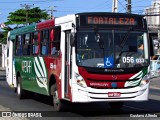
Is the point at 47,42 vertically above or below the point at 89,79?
above

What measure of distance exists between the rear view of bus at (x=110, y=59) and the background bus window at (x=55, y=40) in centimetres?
154

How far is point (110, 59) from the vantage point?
12703mm

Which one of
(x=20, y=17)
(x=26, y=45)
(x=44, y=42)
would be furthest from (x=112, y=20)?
(x=20, y=17)

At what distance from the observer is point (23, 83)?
18906 mm

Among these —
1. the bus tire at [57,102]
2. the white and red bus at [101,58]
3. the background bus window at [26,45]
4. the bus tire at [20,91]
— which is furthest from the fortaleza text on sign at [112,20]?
the bus tire at [20,91]

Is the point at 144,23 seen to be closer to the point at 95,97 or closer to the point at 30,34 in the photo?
the point at 95,97

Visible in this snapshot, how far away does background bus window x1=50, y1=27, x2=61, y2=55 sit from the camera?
46.7 ft

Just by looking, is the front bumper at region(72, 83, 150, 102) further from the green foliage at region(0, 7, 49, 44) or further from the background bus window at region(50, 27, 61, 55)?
the green foliage at region(0, 7, 49, 44)

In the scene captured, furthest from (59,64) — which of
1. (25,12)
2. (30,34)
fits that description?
(25,12)

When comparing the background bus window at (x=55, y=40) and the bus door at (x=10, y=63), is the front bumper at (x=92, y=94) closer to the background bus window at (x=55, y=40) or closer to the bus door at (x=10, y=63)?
the background bus window at (x=55, y=40)

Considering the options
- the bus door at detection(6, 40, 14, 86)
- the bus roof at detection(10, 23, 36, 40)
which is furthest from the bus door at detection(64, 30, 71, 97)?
the bus door at detection(6, 40, 14, 86)

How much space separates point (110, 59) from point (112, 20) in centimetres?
120

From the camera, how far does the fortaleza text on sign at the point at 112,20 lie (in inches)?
511

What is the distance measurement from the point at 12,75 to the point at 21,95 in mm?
2196
